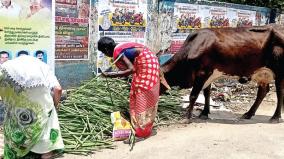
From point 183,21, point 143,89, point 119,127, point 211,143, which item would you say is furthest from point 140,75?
point 183,21

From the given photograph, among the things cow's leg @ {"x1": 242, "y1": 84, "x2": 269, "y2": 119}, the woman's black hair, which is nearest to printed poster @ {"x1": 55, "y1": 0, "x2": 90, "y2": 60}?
the woman's black hair

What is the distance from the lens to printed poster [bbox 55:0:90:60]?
7.24m

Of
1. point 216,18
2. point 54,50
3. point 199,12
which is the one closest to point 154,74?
point 54,50

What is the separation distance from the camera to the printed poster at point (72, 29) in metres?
7.24

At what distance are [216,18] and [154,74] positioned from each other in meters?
5.59

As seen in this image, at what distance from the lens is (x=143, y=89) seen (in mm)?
5938

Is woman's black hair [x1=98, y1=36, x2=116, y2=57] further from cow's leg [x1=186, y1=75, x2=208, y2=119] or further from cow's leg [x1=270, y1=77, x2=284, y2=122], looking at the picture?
cow's leg [x1=270, y1=77, x2=284, y2=122]

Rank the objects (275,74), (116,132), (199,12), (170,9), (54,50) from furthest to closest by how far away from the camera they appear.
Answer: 1. (199,12)
2. (170,9)
3. (275,74)
4. (54,50)
5. (116,132)

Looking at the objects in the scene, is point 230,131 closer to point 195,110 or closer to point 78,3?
point 195,110

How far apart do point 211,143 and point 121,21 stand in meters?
3.43

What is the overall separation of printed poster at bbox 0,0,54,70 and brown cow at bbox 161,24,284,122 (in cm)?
184

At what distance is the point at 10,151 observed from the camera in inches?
188

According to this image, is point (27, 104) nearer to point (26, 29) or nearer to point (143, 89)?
point (143, 89)

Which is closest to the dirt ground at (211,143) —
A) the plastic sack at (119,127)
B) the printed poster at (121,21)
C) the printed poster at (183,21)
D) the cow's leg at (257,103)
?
the plastic sack at (119,127)
